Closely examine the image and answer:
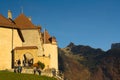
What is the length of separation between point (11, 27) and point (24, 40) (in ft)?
25.3

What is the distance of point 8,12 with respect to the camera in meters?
82.2

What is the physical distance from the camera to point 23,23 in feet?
260

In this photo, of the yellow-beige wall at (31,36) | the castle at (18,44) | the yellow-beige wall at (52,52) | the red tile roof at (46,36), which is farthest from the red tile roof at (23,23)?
the red tile roof at (46,36)

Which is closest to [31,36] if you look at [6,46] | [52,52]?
[52,52]

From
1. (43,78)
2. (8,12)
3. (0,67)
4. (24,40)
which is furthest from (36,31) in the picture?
(43,78)

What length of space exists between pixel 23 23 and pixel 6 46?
41.3 feet

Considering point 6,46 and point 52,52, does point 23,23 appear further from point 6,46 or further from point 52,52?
point 6,46

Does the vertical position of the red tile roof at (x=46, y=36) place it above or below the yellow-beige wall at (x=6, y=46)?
above

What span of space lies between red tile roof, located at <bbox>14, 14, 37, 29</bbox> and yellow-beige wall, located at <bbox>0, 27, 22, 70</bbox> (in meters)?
8.08

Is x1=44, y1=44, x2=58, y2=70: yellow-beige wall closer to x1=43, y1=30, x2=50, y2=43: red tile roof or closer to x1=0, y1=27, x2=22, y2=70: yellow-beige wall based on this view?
x1=43, y1=30, x2=50, y2=43: red tile roof

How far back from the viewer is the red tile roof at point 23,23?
255 feet

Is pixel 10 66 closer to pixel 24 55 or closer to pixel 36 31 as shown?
pixel 24 55

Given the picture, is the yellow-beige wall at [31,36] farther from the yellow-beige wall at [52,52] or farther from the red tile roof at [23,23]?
the yellow-beige wall at [52,52]

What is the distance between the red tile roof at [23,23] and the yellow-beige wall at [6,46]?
→ 808cm
